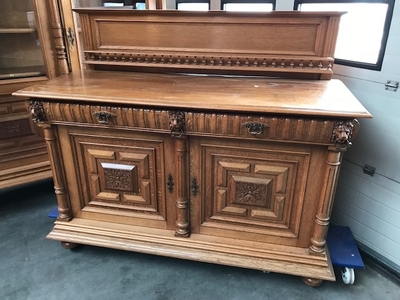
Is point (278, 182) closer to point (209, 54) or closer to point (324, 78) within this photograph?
point (324, 78)

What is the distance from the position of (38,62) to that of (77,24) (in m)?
0.35

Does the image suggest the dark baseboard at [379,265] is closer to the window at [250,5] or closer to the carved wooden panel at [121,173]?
the carved wooden panel at [121,173]

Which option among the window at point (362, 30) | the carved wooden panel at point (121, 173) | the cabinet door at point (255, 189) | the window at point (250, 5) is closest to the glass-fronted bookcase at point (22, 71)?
the carved wooden panel at point (121, 173)

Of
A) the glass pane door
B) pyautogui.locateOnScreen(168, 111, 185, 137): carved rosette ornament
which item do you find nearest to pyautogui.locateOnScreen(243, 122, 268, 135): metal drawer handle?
pyautogui.locateOnScreen(168, 111, 185, 137): carved rosette ornament

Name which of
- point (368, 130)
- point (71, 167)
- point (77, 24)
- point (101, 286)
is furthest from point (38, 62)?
point (368, 130)

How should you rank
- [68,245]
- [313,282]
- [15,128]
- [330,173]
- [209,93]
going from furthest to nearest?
[15,128] < [68,245] < [313,282] < [209,93] < [330,173]

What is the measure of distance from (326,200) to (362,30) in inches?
35.6

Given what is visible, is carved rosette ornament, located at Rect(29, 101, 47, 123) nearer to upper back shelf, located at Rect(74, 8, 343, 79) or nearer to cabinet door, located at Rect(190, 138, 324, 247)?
upper back shelf, located at Rect(74, 8, 343, 79)

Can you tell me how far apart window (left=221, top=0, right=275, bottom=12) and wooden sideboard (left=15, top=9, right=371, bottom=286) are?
487 millimetres

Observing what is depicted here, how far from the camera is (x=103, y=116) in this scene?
140 centimetres

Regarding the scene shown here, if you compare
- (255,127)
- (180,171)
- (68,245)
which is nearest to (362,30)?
(255,127)

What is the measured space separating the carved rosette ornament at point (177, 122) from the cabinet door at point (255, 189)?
0.09 meters

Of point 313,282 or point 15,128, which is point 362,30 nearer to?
point 313,282

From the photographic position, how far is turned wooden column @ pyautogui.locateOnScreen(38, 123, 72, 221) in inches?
60.1
